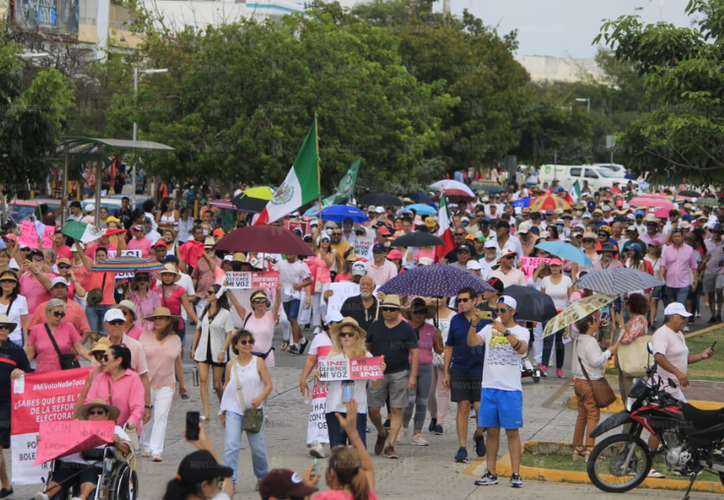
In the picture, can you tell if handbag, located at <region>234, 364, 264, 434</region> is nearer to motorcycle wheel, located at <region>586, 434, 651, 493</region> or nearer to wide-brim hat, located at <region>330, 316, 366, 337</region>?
wide-brim hat, located at <region>330, 316, 366, 337</region>

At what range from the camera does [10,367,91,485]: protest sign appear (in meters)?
10.3

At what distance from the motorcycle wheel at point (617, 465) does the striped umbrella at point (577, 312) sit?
1281 mm

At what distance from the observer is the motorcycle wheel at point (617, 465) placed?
424 inches

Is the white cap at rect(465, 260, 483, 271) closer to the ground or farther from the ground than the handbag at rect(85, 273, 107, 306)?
farther from the ground

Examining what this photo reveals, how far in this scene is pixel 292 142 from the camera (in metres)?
33.7

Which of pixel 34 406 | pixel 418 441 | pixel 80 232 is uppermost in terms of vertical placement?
pixel 80 232

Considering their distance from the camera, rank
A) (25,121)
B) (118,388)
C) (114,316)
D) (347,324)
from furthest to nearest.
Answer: (25,121), (114,316), (347,324), (118,388)

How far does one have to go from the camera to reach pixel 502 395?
1096 cm

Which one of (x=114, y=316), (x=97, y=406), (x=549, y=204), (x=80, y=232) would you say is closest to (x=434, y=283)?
(x=114, y=316)

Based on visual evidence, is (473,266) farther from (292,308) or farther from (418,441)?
(418,441)

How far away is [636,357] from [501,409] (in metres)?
1.59

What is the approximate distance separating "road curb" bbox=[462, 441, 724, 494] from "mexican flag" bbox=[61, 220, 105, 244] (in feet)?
26.8

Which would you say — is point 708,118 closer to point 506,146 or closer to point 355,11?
point 506,146

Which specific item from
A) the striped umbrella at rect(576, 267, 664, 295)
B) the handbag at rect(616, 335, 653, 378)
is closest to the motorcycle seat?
the handbag at rect(616, 335, 653, 378)
